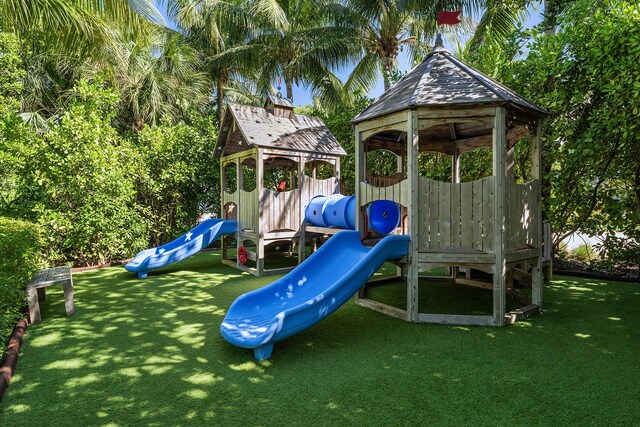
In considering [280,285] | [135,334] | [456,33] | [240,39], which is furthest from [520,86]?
[240,39]

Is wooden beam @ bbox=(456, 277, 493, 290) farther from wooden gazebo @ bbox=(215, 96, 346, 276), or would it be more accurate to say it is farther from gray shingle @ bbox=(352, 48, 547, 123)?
wooden gazebo @ bbox=(215, 96, 346, 276)

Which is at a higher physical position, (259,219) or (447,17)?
(447,17)

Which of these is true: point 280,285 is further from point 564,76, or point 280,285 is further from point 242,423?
point 564,76

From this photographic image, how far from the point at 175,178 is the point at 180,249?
3373 mm

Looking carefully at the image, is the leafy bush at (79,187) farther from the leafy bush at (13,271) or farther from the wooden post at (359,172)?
the wooden post at (359,172)

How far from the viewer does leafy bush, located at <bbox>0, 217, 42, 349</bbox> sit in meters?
4.20

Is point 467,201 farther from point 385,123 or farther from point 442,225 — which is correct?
point 385,123

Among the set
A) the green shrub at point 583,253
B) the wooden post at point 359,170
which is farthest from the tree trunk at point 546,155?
the wooden post at point 359,170

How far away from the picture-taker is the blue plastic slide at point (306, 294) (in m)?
4.26

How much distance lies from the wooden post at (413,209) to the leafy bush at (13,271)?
4681 mm

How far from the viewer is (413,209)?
541 cm

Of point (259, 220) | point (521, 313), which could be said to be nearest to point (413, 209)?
point (521, 313)

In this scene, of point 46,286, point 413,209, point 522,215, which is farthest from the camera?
point 522,215

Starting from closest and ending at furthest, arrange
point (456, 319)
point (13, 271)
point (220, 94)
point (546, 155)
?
point (13, 271), point (456, 319), point (546, 155), point (220, 94)
